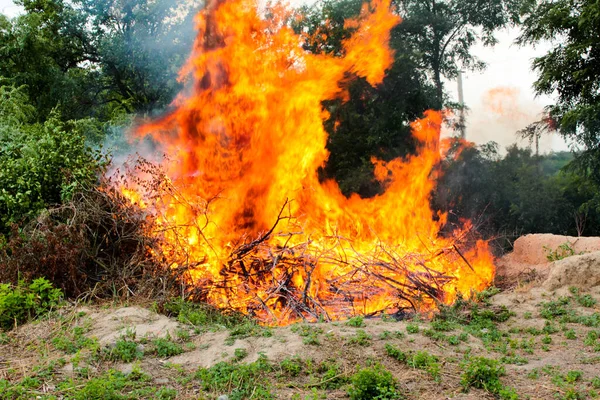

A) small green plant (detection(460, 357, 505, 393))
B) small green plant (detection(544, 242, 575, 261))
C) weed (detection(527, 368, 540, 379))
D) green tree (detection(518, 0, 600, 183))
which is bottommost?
weed (detection(527, 368, 540, 379))

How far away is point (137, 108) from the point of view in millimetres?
22047

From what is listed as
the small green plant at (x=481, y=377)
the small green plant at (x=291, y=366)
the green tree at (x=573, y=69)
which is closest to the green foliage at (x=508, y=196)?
the green tree at (x=573, y=69)

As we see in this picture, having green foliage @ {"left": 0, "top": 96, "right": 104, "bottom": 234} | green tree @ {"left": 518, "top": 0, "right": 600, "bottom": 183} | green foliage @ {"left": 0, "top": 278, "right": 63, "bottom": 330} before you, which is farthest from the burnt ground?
green tree @ {"left": 518, "top": 0, "right": 600, "bottom": 183}

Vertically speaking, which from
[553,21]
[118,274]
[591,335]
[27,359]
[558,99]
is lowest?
[591,335]

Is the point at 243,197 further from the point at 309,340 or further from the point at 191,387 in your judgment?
the point at 191,387

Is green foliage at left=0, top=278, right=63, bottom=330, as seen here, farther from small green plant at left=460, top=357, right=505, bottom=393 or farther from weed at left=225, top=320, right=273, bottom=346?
small green plant at left=460, top=357, right=505, bottom=393

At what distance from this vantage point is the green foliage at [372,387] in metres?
4.08

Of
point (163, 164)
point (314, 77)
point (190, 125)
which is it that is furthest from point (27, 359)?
point (314, 77)

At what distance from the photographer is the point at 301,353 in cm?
483

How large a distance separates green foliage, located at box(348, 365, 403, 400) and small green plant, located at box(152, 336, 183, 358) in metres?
1.76

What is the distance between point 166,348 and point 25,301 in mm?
2333

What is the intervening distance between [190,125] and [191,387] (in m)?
5.51

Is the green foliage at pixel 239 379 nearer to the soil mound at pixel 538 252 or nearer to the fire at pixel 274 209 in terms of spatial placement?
the fire at pixel 274 209

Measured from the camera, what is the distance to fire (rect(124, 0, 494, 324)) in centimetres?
747
